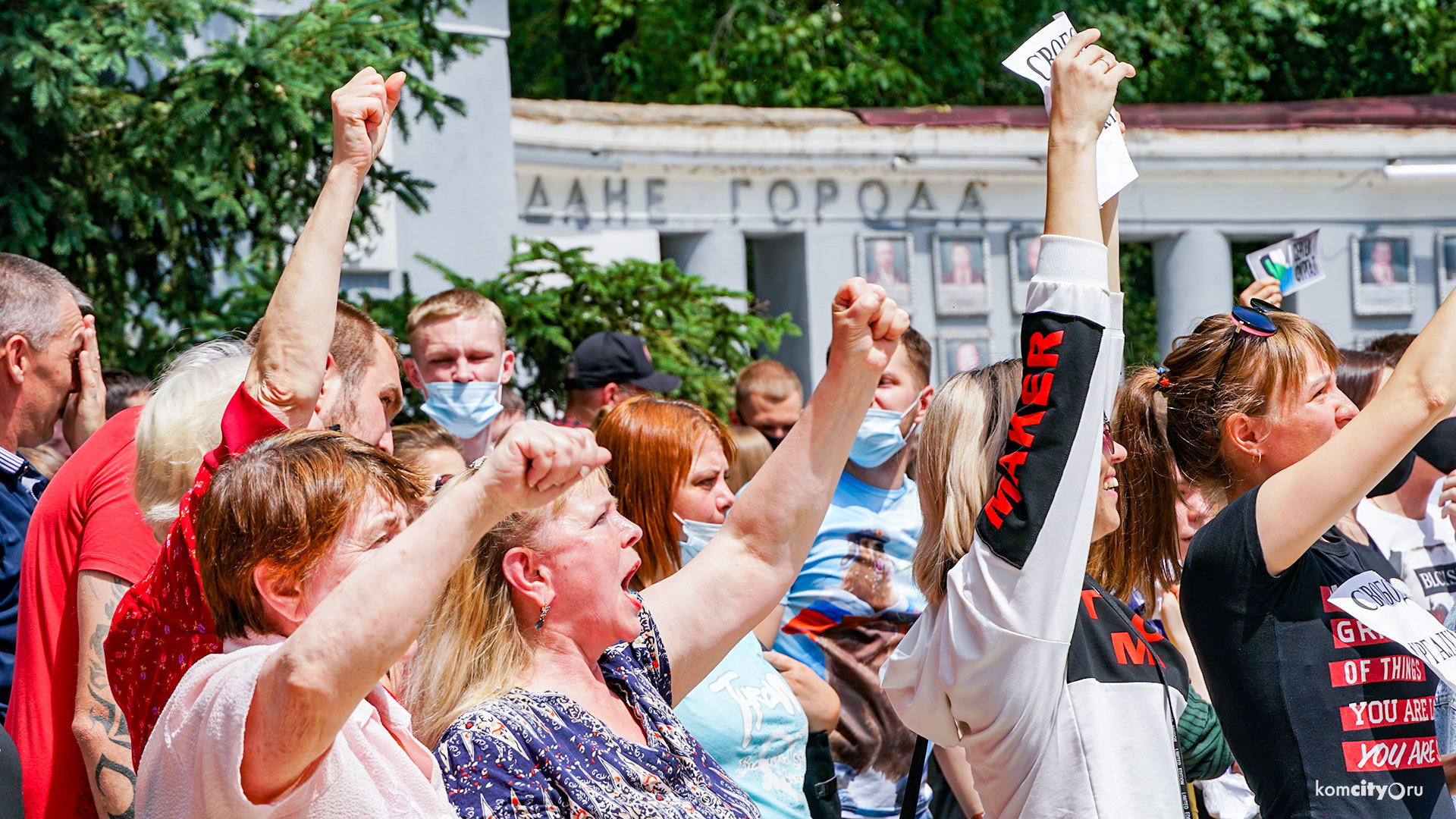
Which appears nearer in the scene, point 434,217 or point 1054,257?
point 1054,257

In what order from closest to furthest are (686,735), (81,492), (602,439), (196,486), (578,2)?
(196,486) < (686,735) < (81,492) < (602,439) < (578,2)

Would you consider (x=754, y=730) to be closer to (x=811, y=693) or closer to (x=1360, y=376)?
(x=811, y=693)

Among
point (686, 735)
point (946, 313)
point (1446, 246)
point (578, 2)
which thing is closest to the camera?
point (686, 735)

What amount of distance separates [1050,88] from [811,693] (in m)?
2.09

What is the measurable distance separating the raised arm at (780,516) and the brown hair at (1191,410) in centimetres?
96

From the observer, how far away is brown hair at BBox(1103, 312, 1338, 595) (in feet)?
9.71

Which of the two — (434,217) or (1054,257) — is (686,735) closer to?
(1054,257)

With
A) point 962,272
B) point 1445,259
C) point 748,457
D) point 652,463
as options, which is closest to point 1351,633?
point 652,463

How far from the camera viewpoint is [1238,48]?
59.6 ft

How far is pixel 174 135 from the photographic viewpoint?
18.6ft

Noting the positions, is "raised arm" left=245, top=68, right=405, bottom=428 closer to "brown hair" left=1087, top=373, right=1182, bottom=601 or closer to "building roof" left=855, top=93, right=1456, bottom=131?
"brown hair" left=1087, top=373, right=1182, bottom=601

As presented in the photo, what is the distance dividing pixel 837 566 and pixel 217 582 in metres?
2.62

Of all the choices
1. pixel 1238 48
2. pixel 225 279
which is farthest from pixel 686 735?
pixel 1238 48

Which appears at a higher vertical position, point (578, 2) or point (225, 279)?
point (578, 2)
